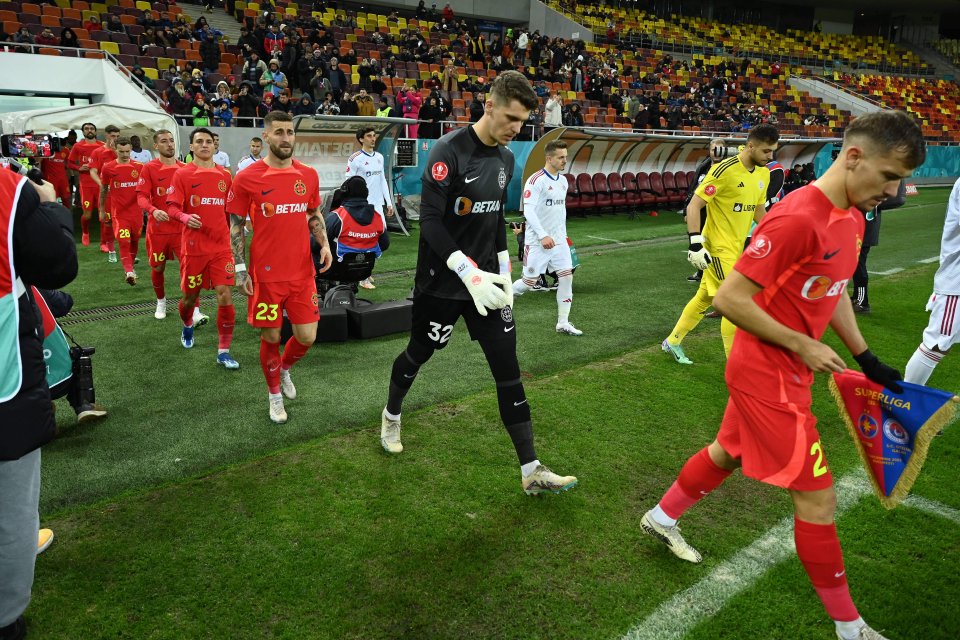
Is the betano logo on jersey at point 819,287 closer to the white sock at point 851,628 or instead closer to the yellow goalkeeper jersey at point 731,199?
the white sock at point 851,628

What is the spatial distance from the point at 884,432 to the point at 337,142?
12.6m

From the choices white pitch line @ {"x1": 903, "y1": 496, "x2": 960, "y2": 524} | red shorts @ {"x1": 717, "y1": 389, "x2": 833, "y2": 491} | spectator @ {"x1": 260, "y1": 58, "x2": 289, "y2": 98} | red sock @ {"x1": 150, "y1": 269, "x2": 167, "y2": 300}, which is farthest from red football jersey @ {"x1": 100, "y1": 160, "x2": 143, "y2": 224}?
white pitch line @ {"x1": 903, "y1": 496, "x2": 960, "y2": 524}

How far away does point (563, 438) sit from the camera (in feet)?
14.9

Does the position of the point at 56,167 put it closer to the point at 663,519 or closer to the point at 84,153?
the point at 84,153

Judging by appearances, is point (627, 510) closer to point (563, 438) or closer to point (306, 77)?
point (563, 438)

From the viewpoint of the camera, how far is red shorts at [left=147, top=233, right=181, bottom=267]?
272 inches

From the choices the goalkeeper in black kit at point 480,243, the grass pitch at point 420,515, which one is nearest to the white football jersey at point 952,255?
the grass pitch at point 420,515

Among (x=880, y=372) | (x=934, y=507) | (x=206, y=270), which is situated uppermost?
(x=880, y=372)

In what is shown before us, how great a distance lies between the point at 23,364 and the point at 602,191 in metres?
17.1

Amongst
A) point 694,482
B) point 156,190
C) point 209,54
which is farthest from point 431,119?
point 694,482

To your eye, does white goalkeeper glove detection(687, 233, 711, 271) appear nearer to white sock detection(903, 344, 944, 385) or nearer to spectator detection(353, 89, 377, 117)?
white sock detection(903, 344, 944, 385)

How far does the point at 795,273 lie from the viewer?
2408mm

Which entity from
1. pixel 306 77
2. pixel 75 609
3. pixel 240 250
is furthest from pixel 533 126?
pixel 75 609

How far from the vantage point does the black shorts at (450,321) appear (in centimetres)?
358
